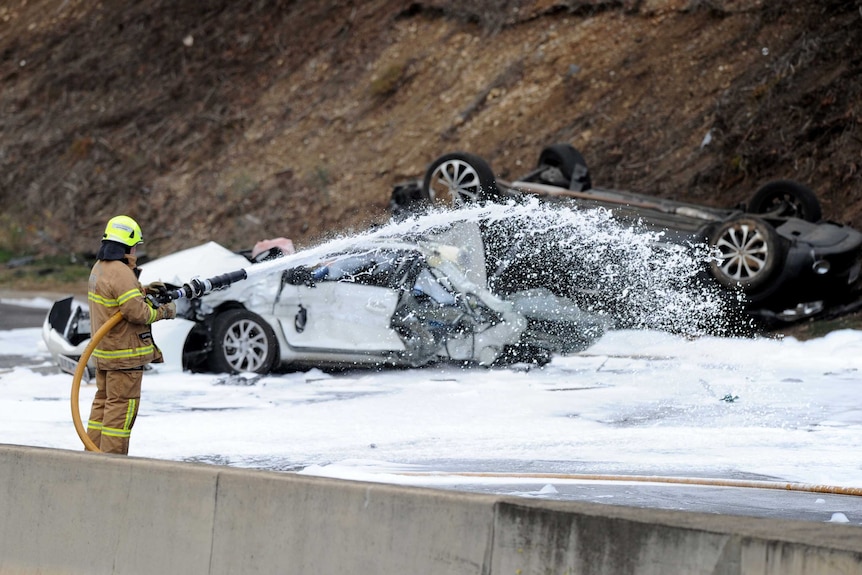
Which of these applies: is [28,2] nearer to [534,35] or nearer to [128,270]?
[534,35]

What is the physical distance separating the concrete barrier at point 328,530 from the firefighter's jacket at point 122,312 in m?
1.62

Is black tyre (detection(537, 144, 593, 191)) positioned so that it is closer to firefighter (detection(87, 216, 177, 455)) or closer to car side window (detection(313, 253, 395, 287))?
car side window (detection(313, 253, 395, 287))

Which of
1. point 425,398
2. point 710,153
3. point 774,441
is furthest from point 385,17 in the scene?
point 774,441

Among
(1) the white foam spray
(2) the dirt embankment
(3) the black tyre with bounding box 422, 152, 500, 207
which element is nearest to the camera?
(1) the white foam spray

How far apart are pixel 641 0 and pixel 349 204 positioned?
20.8 ft

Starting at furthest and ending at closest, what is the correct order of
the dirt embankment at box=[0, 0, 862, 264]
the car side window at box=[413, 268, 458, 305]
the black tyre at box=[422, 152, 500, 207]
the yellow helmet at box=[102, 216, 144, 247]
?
the dirt embankment at box=[0, 0, 862, 264] → the black tyre at box=[422, 152, 500, 207] → the car side window at box=[413, 268, 458, 305] → the yellow helmet at box=[102, 216, 144, 247]

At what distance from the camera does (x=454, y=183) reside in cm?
1412

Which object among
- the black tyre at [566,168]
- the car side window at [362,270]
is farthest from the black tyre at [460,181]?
the car side window at [362,270]

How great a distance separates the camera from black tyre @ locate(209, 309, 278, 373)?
11.0m

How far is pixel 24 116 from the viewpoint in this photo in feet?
85.9

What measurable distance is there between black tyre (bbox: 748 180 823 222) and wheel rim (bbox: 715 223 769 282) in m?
1.24

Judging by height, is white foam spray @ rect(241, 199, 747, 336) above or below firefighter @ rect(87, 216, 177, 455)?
above

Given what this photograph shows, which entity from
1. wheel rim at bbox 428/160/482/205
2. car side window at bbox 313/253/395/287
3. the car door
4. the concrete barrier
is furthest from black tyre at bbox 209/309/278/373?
the concrete barrier

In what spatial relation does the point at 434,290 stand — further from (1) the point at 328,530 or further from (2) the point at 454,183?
(1) the point at 328,530
